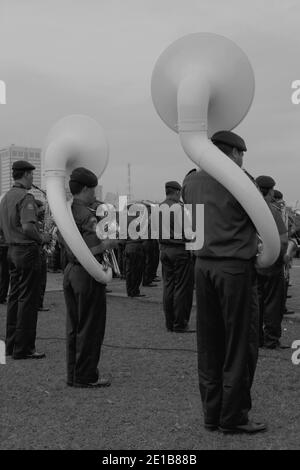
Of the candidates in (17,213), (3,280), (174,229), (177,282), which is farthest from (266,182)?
(3,280)

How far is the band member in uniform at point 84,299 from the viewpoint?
5.71 meters

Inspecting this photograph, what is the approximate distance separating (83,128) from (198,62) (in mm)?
1861

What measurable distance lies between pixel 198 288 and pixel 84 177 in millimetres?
1684

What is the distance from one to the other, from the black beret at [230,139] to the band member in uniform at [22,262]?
9.71ft

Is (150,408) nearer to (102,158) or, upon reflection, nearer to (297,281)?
(102,158)

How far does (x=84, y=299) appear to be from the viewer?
5.71m

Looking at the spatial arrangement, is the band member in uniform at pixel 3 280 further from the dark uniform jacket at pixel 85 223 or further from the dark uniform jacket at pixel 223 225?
the dark uniform jacket at pixel 223 225

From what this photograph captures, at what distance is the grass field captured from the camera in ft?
14.4

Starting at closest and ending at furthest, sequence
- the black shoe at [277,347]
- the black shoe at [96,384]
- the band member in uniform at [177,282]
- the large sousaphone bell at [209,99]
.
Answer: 1. the large sousaphone bell at [209,99]
2. the black shoe at [96,384]
3. the black shoe at [277,347]
4. the band member in uniform at [177,282]

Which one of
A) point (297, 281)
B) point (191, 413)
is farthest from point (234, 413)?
point (297, 281)

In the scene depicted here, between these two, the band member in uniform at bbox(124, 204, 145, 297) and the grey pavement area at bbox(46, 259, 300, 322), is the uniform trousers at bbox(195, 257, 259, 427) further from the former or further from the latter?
the band member in uniform at bbox(124, 204, 145, 297)

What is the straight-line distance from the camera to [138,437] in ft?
14.6

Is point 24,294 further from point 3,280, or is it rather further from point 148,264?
point 148,264

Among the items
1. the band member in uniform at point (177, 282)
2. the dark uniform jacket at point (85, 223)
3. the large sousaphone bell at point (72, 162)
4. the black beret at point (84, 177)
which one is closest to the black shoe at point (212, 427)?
the large sousaphone bell at point (72, 162)
